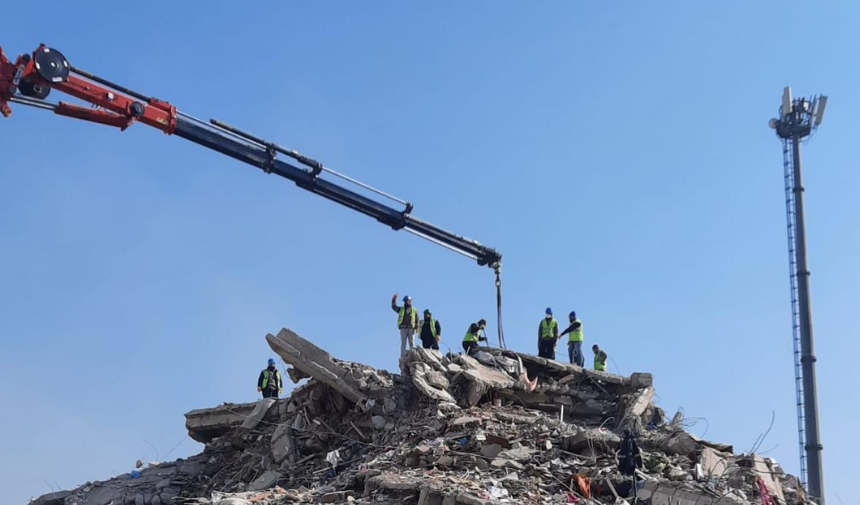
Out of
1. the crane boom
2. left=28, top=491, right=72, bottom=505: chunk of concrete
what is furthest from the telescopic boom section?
left=28, top=491, right=72, bottom=505: chunk of concrete

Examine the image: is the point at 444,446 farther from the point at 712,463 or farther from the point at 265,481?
the point at 712,463

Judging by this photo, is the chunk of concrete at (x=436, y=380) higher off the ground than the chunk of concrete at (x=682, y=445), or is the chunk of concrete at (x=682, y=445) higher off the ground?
the chunk of concrete at (x=436, y=380)

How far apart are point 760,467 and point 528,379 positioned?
12.1 feet

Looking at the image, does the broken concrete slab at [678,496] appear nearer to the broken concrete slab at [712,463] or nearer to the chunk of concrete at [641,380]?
the broken concrete slab at [712,463]

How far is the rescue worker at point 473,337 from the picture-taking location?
16.7 meters

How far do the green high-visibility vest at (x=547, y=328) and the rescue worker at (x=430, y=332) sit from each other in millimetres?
1675

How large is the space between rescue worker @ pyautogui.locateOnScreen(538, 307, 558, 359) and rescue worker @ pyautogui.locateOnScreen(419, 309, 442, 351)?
5.44ft

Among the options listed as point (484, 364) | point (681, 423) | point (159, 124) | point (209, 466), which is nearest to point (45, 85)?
point (159, 124)

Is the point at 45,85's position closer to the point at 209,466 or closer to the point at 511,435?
the point at 209,466

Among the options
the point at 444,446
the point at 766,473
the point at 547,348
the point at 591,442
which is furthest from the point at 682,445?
the point at 547,348

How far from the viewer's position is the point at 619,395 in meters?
15.5

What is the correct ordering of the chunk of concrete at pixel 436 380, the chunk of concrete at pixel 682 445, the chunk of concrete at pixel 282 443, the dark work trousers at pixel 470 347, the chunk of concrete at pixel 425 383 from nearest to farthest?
the chunk of concrete at pixel 682 445 → the chunk of concrete at pixel 425 383 → the chunk of concrete at pixel 282 443 → the chunk of concrete at pixel 436 380 → the dark work trousers at pixel 470 347

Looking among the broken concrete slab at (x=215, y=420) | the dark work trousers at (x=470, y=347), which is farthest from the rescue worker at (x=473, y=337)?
the broken concrete slab at (x=215, y=420)

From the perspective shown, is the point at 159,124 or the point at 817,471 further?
the point at 817,471
